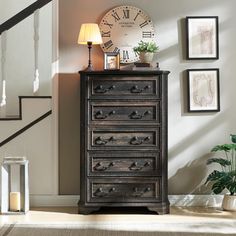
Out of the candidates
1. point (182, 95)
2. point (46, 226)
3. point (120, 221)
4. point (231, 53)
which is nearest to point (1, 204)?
point (46, 226)

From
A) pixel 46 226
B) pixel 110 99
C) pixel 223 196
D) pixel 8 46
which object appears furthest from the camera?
pixel 8 46

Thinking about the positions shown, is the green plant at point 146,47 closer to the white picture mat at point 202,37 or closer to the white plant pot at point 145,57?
the white plant pot at point 145,57

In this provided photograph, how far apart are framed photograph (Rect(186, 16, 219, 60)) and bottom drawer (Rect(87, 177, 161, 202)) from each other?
1.33 metres

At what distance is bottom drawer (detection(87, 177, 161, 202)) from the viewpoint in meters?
4.68

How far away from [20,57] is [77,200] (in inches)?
75.9

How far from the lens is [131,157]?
4.70 metres

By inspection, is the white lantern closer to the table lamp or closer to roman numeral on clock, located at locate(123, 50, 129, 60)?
the table lamp

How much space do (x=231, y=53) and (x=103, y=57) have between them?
4.15 feet

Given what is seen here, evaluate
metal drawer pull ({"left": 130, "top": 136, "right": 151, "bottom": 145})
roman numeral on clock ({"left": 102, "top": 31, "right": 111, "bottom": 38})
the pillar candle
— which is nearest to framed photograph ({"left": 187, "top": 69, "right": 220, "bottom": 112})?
metal drawer pull ({"left": 130, "top": 136, "right": 151, "bottom": 145})

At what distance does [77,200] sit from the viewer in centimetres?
507

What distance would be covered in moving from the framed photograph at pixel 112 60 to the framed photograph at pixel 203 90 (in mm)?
724

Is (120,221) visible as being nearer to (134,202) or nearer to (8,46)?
(134,202)

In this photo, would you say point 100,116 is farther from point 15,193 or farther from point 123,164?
point 15,193

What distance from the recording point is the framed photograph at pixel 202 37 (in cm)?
504
